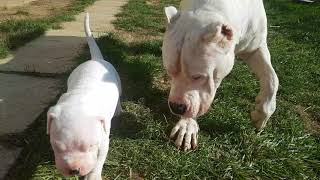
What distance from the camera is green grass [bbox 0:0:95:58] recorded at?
214 inches

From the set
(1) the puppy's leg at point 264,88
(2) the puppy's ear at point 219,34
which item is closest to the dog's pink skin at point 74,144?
(2) the puppy's ear at point 219,34

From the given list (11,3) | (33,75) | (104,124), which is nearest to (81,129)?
(104,124)

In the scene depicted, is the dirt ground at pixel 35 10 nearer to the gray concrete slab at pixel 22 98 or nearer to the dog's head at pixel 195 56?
the gray concrete slab at pixel 22 98

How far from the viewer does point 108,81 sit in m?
3.42

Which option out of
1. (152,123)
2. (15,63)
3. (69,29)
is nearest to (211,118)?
(152,123)

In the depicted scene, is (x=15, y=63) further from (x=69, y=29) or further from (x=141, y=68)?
(x=69, y=29)

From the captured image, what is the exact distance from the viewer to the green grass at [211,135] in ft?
10.3

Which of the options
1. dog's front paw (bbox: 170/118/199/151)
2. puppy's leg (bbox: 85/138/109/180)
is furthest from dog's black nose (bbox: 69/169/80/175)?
dog's front paw (bbox: 170/118/199/151)

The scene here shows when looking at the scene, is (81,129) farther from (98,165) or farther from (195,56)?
(195,56)

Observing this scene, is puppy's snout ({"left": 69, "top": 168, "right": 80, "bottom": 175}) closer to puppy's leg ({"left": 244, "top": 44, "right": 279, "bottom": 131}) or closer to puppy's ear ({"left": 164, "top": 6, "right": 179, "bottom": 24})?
puppy's ear ({"left": 164, "top": 6, "right": 179, "bottom": 24})

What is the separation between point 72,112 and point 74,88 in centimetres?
52

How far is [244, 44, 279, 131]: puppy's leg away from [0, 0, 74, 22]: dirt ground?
4006 millimetres

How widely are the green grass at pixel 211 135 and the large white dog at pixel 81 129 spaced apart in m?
0.37

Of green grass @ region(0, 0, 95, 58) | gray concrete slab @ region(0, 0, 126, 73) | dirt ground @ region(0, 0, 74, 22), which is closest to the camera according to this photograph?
gray concrete slab @ region(0, 0, 126, 73)
